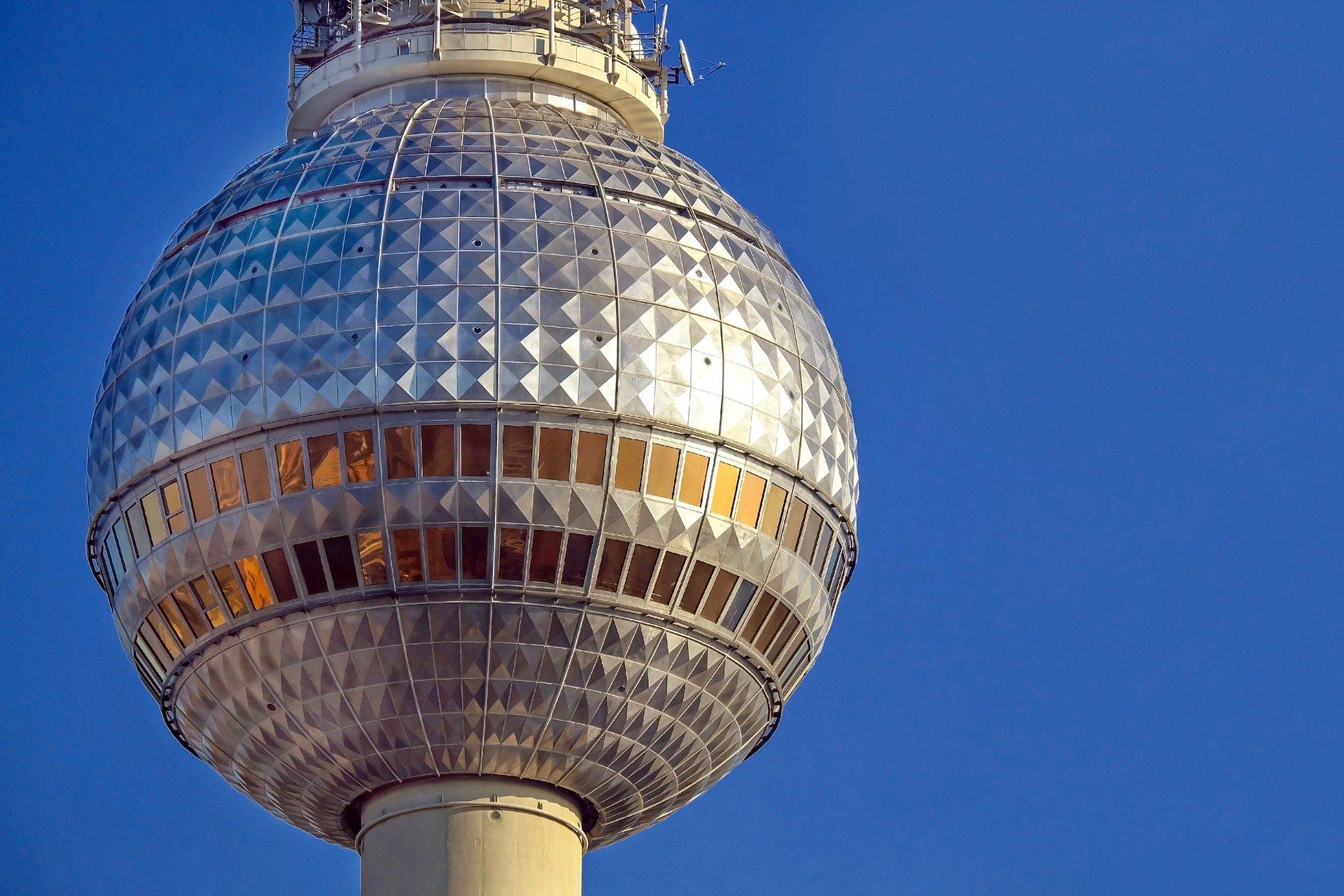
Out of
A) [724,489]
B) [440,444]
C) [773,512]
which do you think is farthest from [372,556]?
[773,512]

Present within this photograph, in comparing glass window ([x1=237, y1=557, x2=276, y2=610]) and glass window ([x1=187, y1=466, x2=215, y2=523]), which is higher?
glass window ([x1=187, y1=466, x2=215, y2=523])

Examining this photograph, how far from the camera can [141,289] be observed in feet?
194

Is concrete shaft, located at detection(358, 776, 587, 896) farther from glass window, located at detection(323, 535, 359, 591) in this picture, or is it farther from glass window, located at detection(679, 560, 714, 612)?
glass window, located at detection(679, 560, 714, 612)

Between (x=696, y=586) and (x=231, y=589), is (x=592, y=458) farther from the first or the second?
(x=231, y=589)

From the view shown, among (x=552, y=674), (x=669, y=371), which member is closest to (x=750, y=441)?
(x=669, y=371)

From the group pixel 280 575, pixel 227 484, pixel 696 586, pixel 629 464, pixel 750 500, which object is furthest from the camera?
pixel 750 500

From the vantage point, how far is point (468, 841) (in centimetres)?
5594

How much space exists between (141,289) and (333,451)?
24.4 ft

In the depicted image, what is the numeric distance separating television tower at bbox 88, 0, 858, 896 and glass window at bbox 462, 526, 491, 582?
0.07 meters

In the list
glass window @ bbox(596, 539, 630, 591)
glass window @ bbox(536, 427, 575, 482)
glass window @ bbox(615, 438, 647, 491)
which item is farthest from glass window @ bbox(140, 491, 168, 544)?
glass window @ bbox(615, 438, 647, 491)

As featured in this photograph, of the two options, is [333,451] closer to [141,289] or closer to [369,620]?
[369,620]

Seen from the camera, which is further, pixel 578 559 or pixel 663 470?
pixel 663 470

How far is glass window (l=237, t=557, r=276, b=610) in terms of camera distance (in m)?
54.6

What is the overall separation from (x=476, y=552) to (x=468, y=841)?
582cm
